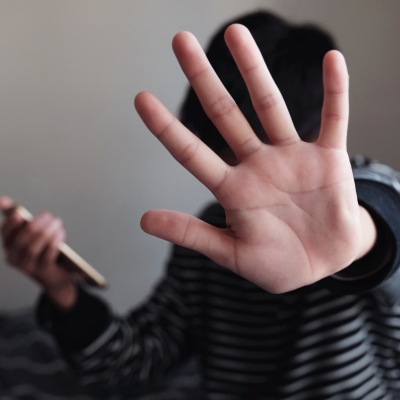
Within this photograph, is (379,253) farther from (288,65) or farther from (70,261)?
(70,261)

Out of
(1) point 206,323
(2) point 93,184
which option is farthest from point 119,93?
(1) point 206,323

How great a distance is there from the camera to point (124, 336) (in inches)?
25.6

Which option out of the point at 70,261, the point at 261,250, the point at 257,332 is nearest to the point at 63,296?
the point at 70,261

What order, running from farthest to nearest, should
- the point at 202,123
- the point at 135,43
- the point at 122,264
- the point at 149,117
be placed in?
1. the point at 122,264
2. the point at 135,43
3. the point at 202,123
4. the point at 149,117

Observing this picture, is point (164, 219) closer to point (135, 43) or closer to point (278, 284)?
point (278, 284)

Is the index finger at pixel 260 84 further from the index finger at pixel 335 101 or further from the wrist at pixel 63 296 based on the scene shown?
the wrist at pixel 63 296

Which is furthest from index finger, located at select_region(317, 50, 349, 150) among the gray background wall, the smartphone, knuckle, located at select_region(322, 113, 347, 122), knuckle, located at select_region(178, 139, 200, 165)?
the gray background wall

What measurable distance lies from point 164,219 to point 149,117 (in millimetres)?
82

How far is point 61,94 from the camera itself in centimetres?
81

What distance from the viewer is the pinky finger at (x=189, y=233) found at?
297 millimetres

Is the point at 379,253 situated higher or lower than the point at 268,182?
lower

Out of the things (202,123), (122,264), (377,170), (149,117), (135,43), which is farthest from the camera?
(122,264)

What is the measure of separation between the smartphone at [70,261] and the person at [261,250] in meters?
0.02

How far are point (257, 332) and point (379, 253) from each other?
30 cm
